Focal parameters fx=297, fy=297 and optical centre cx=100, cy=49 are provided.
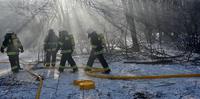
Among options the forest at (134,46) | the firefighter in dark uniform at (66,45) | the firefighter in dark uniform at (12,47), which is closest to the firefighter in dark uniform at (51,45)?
the forest at (134,46)

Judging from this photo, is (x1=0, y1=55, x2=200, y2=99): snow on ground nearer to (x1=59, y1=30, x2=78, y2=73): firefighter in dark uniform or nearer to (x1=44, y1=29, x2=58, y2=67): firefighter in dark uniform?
(x1=59, y1=30, x2=78, y2=73): firefighter in dark uniform

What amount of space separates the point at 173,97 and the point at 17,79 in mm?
6003

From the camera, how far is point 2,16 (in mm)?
59656

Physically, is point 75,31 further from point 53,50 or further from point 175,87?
point 175,87

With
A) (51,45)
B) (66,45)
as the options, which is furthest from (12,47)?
(66,45)

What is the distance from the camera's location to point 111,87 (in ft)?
29.8

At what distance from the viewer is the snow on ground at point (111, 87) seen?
8.20 metres

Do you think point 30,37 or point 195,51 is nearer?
point 195,51

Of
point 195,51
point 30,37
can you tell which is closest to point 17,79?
point 195,51

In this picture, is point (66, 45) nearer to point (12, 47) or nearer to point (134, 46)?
point (12, 47)

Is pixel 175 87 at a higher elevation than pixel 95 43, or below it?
below

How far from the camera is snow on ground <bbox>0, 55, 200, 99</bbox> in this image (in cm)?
820

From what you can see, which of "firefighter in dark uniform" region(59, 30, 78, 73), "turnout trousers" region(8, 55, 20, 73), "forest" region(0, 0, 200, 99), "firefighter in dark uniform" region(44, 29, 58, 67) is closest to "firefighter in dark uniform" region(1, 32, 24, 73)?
"turnout trousers" region(8, 55, 20, 73)

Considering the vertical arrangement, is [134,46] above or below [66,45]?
below
